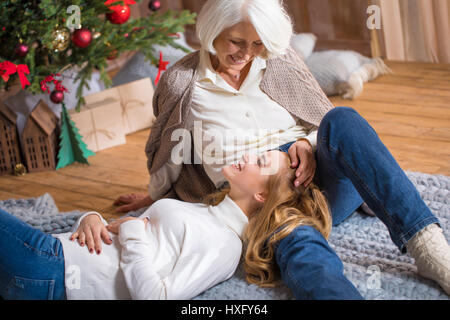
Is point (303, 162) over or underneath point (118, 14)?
underneath

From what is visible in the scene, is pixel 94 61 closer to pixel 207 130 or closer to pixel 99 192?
pixel 99 192

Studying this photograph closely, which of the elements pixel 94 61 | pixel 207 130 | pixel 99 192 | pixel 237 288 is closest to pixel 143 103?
pixel 94 61

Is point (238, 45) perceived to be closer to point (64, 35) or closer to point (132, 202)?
point (132, 202)

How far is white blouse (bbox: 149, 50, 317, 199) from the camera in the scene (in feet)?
5.85

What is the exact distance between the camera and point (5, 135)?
2551mm

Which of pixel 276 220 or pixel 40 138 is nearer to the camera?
pixel 276 220

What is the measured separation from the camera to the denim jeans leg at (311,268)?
4.20 ft

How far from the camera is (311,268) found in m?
1.35

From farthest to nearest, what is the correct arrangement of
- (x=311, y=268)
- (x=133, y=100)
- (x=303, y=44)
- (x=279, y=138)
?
1. (x=303, y=44)
2. (x=133, y=100)
3. (x=279, y=138)
4. (x=311, y=268)

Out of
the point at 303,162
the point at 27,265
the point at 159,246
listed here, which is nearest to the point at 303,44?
the point at 303,162

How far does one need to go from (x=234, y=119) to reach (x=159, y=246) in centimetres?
54

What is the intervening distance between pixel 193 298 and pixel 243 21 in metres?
0.80

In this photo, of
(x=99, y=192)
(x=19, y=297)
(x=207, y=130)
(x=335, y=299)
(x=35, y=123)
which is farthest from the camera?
(x=35, y=123)

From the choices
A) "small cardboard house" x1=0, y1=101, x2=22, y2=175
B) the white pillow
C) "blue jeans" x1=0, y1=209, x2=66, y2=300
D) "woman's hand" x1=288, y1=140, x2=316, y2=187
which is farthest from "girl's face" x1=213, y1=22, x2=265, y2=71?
the white pillow
